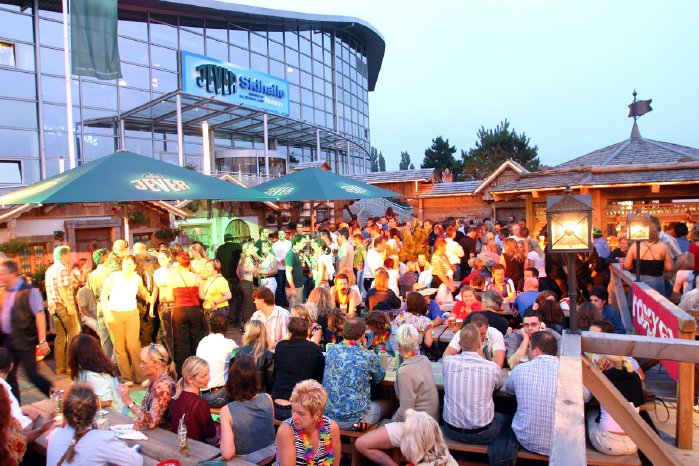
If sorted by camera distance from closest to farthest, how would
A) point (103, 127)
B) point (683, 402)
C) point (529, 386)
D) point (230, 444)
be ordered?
point (230, 444)
point (529, 386)
point (683, 402)
point (103, 127)

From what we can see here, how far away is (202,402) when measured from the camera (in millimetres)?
3930

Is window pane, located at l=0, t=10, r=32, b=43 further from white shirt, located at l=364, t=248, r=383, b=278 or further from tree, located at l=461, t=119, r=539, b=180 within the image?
tree, located at l=461, t=119, r=539, b=180

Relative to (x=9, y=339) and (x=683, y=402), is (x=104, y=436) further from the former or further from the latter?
(x=683, y=402)

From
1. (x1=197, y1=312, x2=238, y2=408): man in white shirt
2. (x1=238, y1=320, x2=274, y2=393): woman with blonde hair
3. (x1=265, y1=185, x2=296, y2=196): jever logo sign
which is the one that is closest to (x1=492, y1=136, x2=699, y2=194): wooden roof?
A: (x1=265, y1=185, x2=296, y2=196): jever logo sign

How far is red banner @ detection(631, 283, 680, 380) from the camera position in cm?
416

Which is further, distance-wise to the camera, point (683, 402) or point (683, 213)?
point (683, 213)

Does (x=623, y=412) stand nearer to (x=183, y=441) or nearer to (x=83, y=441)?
(x=183, y=441)

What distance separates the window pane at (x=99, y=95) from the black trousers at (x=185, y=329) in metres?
16.4

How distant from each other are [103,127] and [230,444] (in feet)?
63.5

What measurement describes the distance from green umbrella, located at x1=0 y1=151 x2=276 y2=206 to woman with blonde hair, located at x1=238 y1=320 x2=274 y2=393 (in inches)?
105

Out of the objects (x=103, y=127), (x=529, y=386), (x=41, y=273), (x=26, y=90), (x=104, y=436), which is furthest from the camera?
(x=103, y=127)

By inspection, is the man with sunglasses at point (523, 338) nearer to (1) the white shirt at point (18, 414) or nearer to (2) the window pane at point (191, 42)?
(1) the white shirt at point (18, 414)

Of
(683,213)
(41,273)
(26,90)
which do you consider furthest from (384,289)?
(26,90)

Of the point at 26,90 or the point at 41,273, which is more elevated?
the point at 26,90
